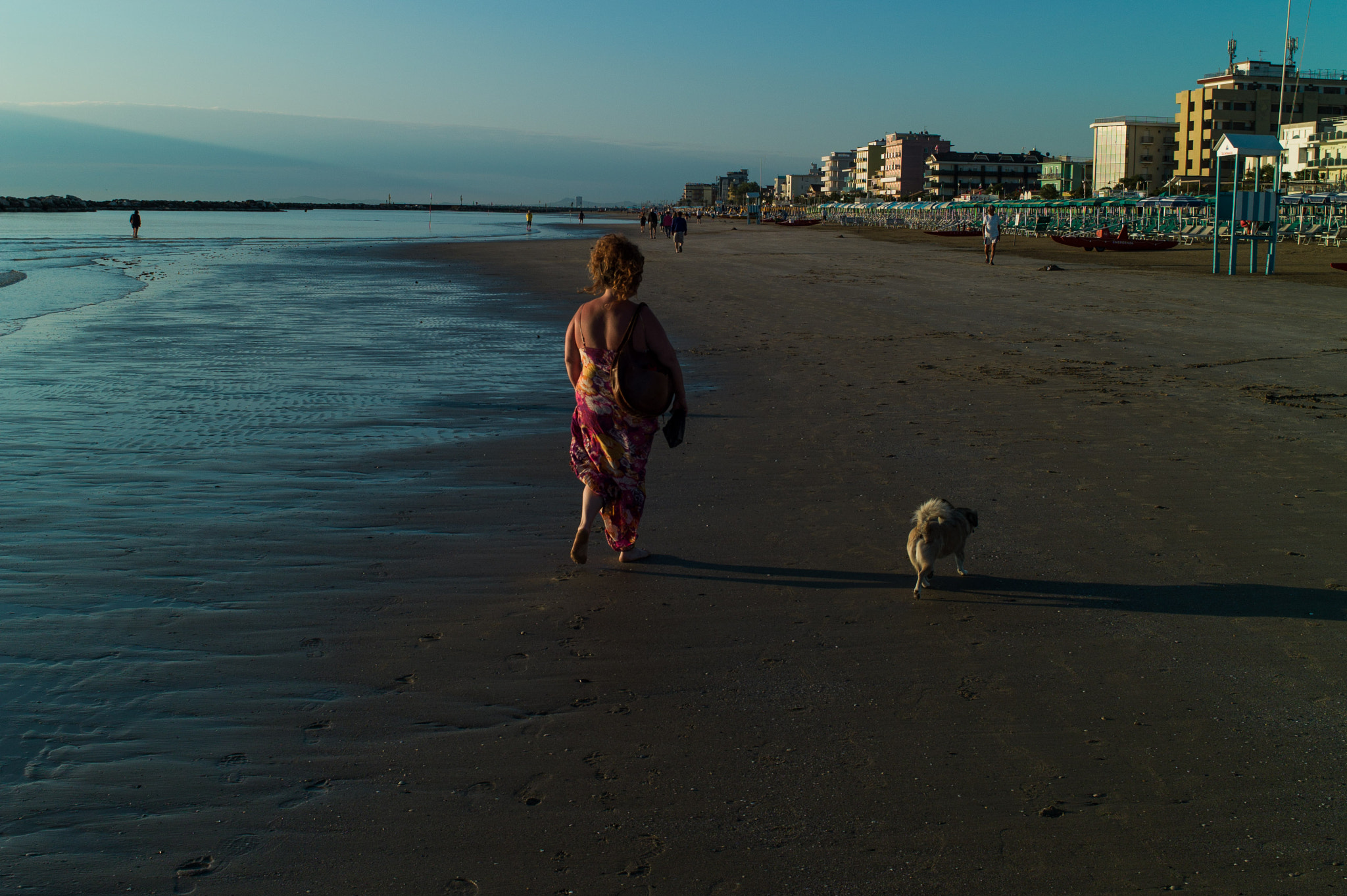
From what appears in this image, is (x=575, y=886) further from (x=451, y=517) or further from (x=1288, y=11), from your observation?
(x=1288, y=11)

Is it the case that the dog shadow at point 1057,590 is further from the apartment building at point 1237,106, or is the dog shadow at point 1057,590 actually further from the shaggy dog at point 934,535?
the apartment building at point 1237,106

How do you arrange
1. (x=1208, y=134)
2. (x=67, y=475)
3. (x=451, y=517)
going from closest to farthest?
(x=451, y=517) < (x=67, y=475) < (x=1208, y=134)

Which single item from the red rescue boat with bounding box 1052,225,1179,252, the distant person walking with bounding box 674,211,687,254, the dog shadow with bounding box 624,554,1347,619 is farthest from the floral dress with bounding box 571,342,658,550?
the distant person walking with bounding box 674,211,687,254

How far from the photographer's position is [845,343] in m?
12.2

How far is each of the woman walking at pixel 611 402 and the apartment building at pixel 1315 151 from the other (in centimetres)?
10038

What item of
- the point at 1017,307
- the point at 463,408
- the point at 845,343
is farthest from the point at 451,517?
the point at 1017,307

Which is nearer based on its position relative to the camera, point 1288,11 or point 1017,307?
point 1017,307

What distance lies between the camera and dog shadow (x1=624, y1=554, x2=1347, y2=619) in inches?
164

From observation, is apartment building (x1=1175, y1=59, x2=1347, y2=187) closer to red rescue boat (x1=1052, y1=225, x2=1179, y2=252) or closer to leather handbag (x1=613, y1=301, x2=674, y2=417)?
red rescue boat (x1=1052, y1=225, x2=1179, y2=252)

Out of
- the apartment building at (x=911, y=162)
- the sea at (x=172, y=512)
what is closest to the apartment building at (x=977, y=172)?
the apartment building at (x=911, y=162)

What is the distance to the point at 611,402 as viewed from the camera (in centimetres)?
454

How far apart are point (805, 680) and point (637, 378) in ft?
5.14

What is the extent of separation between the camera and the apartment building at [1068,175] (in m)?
142

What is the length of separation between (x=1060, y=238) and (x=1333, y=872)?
33.6 metres
